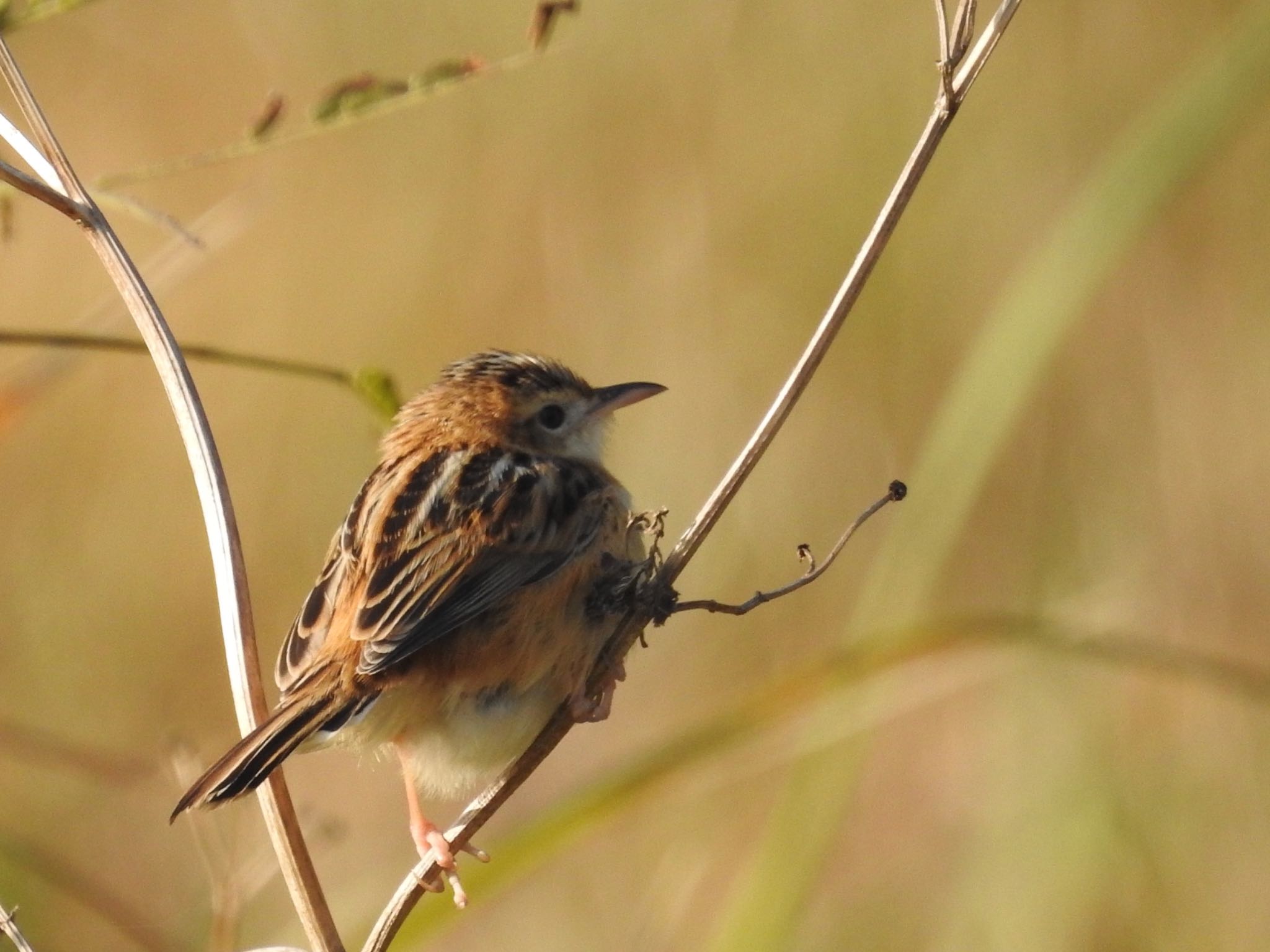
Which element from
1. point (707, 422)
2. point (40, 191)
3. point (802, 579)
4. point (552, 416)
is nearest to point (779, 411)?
point (802, 579)

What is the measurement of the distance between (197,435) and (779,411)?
1120 mm

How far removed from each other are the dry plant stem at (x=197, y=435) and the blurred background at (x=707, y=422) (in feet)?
5.32

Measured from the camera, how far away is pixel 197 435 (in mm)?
3031

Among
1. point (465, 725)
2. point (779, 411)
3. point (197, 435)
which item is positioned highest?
point (197, 435)

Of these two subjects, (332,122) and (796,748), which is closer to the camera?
(332,122)

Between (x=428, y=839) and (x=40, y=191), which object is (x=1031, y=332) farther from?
(x=40, y=191)

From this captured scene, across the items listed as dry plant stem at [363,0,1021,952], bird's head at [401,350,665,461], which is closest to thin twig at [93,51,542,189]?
dry plant stem at [363,0,1021,952]

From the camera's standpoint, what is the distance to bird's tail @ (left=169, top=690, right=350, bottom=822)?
2957 mm

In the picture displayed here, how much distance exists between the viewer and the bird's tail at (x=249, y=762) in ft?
9.70

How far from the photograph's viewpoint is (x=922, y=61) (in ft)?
21.8

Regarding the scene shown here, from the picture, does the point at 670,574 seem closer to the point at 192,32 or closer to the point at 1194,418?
the point at 1194,418

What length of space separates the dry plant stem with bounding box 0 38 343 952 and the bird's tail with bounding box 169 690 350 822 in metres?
0.05

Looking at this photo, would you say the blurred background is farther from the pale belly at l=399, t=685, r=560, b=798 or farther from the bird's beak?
the pale belly at l=399, t=685, r=560, b=798

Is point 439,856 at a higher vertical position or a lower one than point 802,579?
lower
